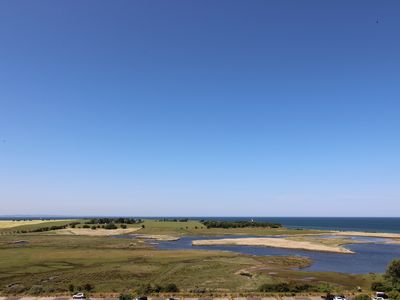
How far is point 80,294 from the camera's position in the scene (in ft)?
180

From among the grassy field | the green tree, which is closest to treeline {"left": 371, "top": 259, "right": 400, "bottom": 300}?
the green tree

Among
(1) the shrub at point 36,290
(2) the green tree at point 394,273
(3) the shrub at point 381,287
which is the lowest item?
(1) the shrub at point 36,290

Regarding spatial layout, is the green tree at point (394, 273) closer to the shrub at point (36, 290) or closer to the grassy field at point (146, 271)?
the grassy field at point (146, 271)

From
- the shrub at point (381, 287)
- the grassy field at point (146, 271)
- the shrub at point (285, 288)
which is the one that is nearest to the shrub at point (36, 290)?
the grassy field at point (146, 271)

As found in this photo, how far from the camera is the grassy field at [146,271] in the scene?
68.8 meters

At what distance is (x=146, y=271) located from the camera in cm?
8325

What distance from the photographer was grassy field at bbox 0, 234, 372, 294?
6875 centimetres

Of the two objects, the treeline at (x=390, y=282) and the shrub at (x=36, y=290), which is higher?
the treeline at (x=390, y=282)

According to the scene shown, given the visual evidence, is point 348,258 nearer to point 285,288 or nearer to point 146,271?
point 285,288

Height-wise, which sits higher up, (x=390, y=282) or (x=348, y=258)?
(x=390, y=282)

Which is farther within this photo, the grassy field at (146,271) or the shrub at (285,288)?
the grassy field at (146,271)

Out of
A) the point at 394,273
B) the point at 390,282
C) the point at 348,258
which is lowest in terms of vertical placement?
the point at 348,258

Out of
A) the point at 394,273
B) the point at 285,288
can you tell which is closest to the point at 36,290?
the point at 285,288

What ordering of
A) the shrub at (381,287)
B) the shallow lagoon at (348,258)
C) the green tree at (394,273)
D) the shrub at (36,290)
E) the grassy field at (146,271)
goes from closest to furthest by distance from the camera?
the shrub at (36,290)
the shrub at (381,287)
the green tree at (394,273)
the grassy field at (146,271)
the shallow lagoon at (348,258)
